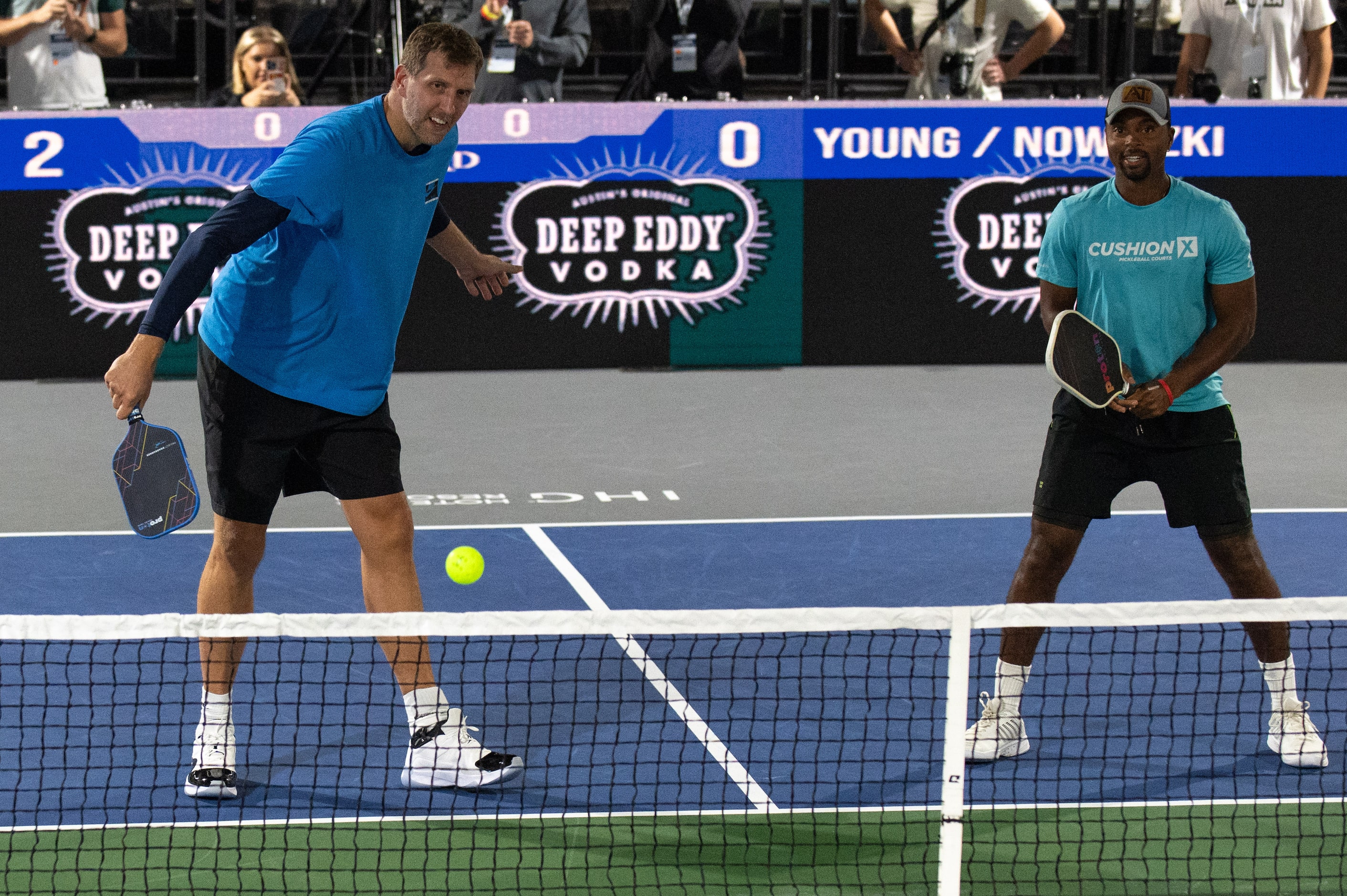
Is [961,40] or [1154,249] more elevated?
[961,40]

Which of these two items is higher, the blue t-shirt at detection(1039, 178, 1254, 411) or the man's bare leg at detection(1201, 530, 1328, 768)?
the blue t-shirt at detection(1039, 178, 1254, 411)

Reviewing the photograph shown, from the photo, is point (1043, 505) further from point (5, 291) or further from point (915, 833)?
point (5, 291)

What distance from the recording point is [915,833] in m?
4.16

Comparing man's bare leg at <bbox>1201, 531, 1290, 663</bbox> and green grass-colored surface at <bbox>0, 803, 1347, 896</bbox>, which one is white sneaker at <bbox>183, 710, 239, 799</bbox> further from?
man's bare leg at <bbox>1201, 531, 1290, 663</bbox>

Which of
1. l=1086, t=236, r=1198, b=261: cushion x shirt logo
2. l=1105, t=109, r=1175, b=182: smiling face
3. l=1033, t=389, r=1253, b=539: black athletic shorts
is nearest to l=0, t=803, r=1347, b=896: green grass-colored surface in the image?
l=1033, t=389, r=1253, b=539: black athletic shorts

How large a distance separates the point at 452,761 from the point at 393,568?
51 centimetres

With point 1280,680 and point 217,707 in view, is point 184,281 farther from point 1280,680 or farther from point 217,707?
point 1280,680

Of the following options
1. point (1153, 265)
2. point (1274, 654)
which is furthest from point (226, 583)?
point (1274, 654)

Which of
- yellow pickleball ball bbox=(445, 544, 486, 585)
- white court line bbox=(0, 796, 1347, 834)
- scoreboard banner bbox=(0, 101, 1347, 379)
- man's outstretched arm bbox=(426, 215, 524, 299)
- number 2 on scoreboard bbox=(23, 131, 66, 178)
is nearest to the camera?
white court line bbox=(0, 796, 1347, 834)

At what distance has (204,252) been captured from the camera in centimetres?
404

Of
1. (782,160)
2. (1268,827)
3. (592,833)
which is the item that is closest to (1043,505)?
(1268,827)

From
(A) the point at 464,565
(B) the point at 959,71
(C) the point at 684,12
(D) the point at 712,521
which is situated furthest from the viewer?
(B) the point at 959,71

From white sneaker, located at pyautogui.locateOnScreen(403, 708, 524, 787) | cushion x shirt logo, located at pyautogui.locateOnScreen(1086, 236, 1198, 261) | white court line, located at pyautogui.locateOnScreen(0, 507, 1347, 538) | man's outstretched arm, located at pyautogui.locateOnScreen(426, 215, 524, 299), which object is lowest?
white court line, located at pyautogui.locateOnScreen(0, 507, 1347, 538)

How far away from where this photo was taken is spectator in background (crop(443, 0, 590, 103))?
10.8 meters
